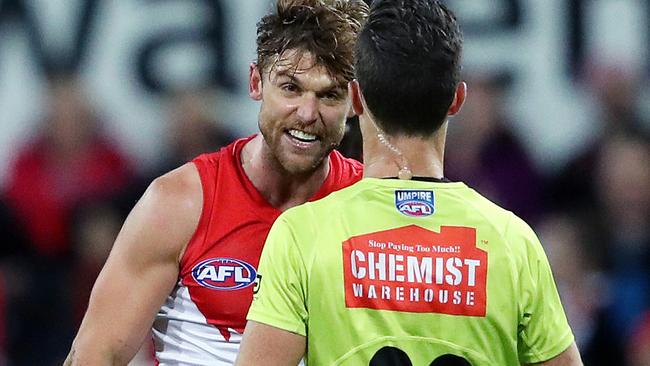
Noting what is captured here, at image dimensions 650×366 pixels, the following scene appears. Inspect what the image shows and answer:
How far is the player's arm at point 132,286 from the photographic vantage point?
2.93m

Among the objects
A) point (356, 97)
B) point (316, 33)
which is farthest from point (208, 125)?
point (356, 97)

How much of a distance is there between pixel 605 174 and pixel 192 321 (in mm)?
2503

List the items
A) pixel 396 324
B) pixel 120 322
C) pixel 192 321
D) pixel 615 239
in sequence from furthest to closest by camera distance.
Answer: pixel 615 239
pixel 192 321
pixel 120 322
pixel 396 324

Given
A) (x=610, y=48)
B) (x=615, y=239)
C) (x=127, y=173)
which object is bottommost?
(x=615, y=239)

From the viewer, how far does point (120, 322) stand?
116 inches

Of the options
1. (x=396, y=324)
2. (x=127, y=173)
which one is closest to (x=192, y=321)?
(x=396, y=324)

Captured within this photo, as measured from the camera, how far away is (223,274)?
10.0 feet

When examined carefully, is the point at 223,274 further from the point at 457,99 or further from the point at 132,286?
the point at 457,99

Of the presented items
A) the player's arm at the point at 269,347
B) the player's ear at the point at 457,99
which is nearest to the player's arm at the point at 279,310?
the player's arm at the point at 269,347

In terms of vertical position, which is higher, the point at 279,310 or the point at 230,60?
the point at 230,60

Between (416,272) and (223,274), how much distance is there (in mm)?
974

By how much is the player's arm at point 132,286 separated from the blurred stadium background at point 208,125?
208 centimetres

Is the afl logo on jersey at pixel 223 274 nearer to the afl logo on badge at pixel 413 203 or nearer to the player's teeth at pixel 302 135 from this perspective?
the player's teeth at pixel 302 135

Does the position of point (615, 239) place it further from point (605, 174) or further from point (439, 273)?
point (439, 273)
